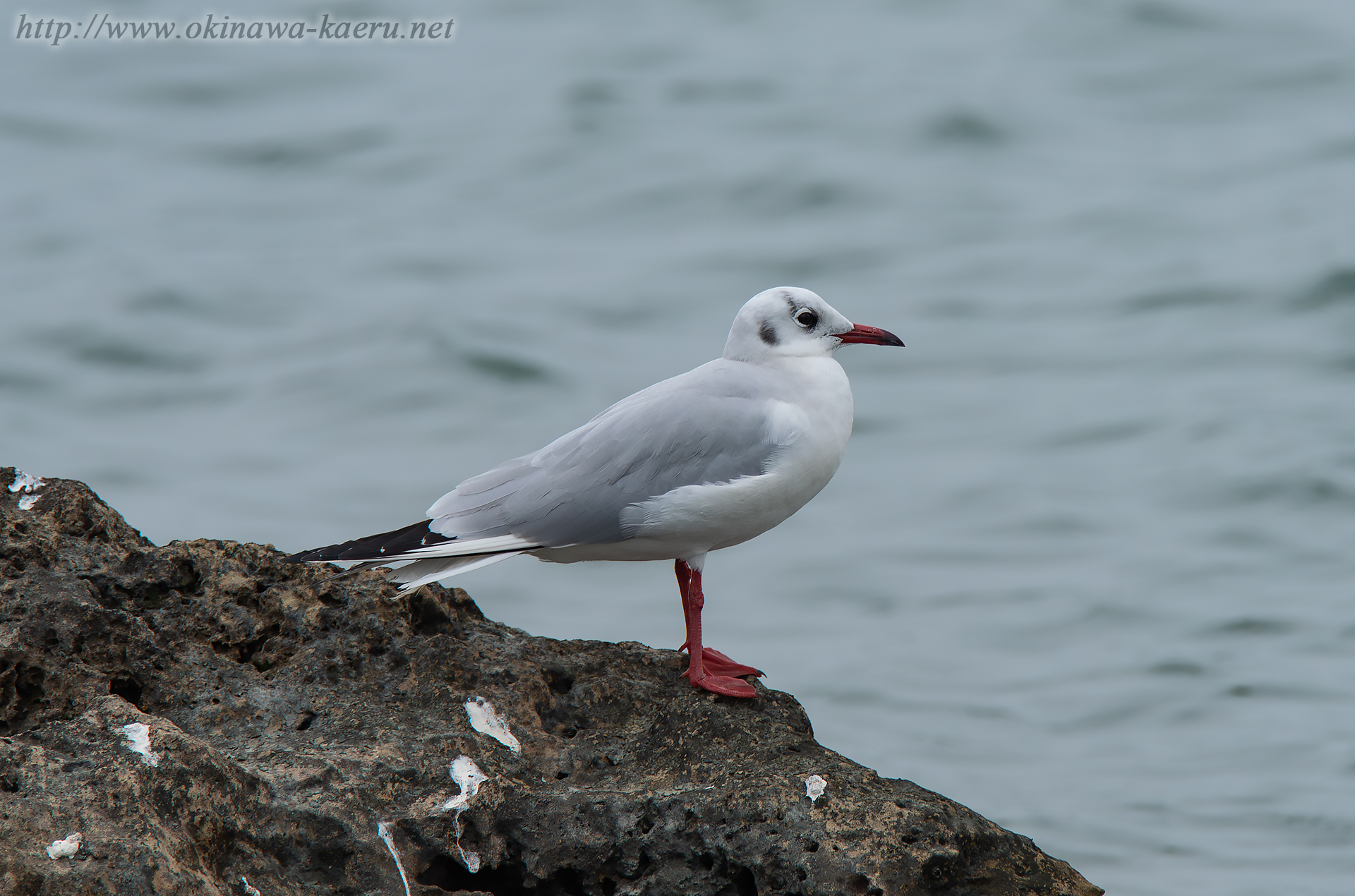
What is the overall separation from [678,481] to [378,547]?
995 millimetres

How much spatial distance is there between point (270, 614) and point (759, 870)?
1.67 m

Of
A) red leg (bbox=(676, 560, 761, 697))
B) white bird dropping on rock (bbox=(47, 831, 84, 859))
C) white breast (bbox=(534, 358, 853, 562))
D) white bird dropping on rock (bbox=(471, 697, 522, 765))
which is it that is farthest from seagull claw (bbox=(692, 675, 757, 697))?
white bird dropping on rock (bbox=(47, 831, 84, 859))

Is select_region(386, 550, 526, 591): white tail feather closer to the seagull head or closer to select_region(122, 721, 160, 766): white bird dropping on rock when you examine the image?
select_region(122, 721, 160, 766): white bird dropping on rock

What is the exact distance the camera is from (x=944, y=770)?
9648 mm

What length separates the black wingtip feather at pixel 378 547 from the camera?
4219 mm

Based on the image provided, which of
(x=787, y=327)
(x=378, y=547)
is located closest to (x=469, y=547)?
(x=378, y=547)

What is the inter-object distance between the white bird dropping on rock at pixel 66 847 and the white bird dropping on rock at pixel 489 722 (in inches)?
47.3

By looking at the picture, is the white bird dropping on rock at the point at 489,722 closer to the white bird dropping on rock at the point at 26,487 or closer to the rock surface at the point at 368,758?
the rock surface at the point at 368,758

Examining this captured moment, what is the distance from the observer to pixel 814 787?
4.02 meters

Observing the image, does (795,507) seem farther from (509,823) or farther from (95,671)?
(95,671)

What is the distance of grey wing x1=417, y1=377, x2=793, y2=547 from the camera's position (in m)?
4.66

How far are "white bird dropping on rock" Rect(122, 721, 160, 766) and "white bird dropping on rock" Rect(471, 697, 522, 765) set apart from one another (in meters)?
0.97

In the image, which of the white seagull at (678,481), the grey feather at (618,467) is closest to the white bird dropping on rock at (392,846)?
the white seagull at (678,481)

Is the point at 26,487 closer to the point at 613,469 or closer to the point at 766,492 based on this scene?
the point at 613,469
